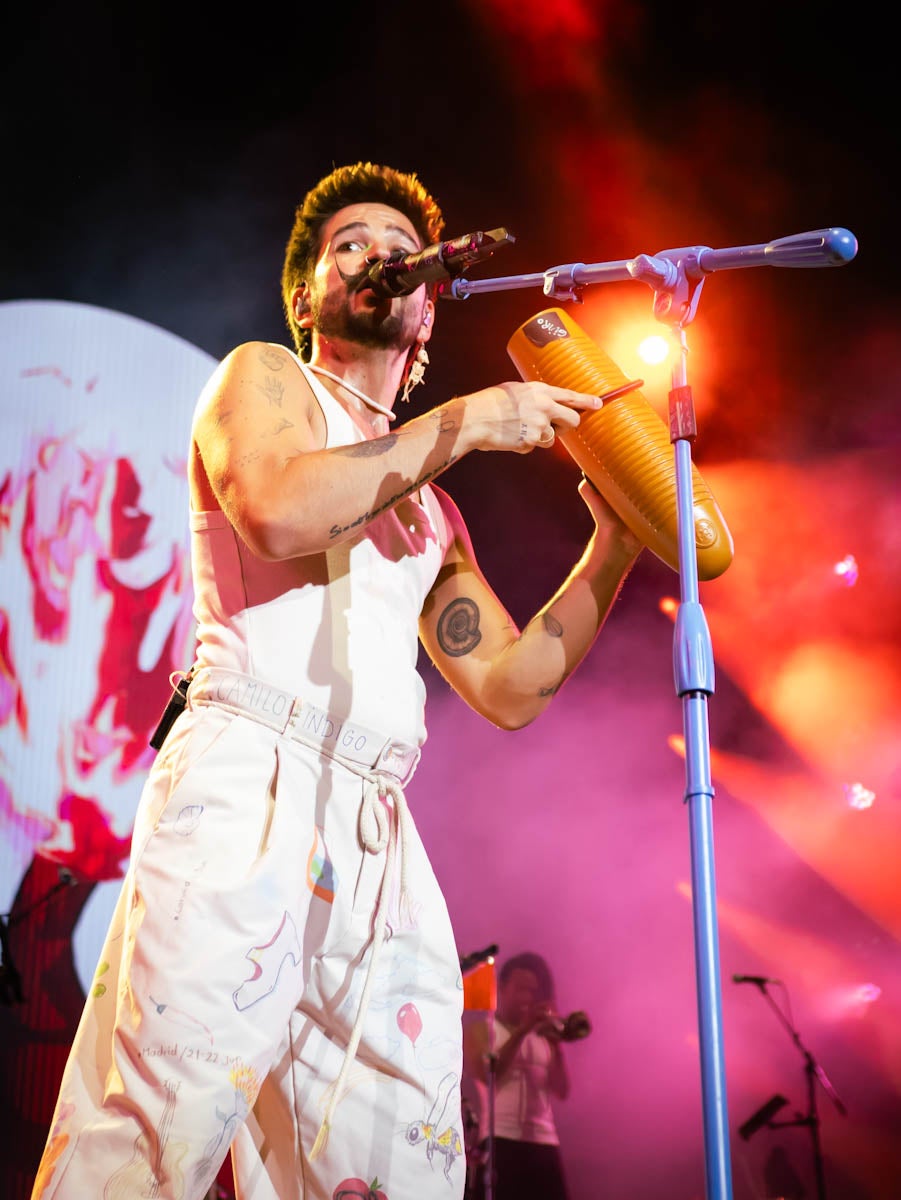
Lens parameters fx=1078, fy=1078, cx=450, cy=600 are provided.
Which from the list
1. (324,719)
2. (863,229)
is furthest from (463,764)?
(324,719)

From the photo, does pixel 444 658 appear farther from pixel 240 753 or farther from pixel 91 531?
pixel 91 531

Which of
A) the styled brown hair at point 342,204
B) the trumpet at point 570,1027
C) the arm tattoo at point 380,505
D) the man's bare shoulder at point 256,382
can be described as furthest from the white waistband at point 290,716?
the trumpet at point 570,1027

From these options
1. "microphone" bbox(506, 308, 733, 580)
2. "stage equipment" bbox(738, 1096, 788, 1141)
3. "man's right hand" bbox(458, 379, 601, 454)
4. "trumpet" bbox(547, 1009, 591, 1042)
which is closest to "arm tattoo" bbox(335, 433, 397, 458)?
"man's right hand" bbox(458, 379, 601, 454)

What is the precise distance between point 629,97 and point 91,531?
291 cm

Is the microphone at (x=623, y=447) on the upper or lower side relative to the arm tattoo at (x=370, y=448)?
upper

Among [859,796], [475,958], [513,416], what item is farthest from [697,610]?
[859,796]

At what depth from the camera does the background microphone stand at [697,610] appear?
1.15m

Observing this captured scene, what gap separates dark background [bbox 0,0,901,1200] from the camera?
4199mm

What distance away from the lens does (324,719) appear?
1.53 m

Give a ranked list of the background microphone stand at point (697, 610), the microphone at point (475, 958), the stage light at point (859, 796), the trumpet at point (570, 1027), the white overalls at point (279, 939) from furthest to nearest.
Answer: the stage light at point (859, 796)
the trumpet at point (570, 1027)
the microphone at point (475, 958)
the white overalls at point (279, 939)
the background microphone stand at point (697, 610)

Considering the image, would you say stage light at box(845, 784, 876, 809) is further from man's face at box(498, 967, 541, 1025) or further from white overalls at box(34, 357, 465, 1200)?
white overalls at box(34, 357, 465, 1200)

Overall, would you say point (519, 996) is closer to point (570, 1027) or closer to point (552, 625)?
point (570, 1027)

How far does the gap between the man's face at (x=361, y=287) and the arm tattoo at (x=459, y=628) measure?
495mm

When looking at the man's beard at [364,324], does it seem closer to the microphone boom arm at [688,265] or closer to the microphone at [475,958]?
the microphone boom arm at [688,265]
